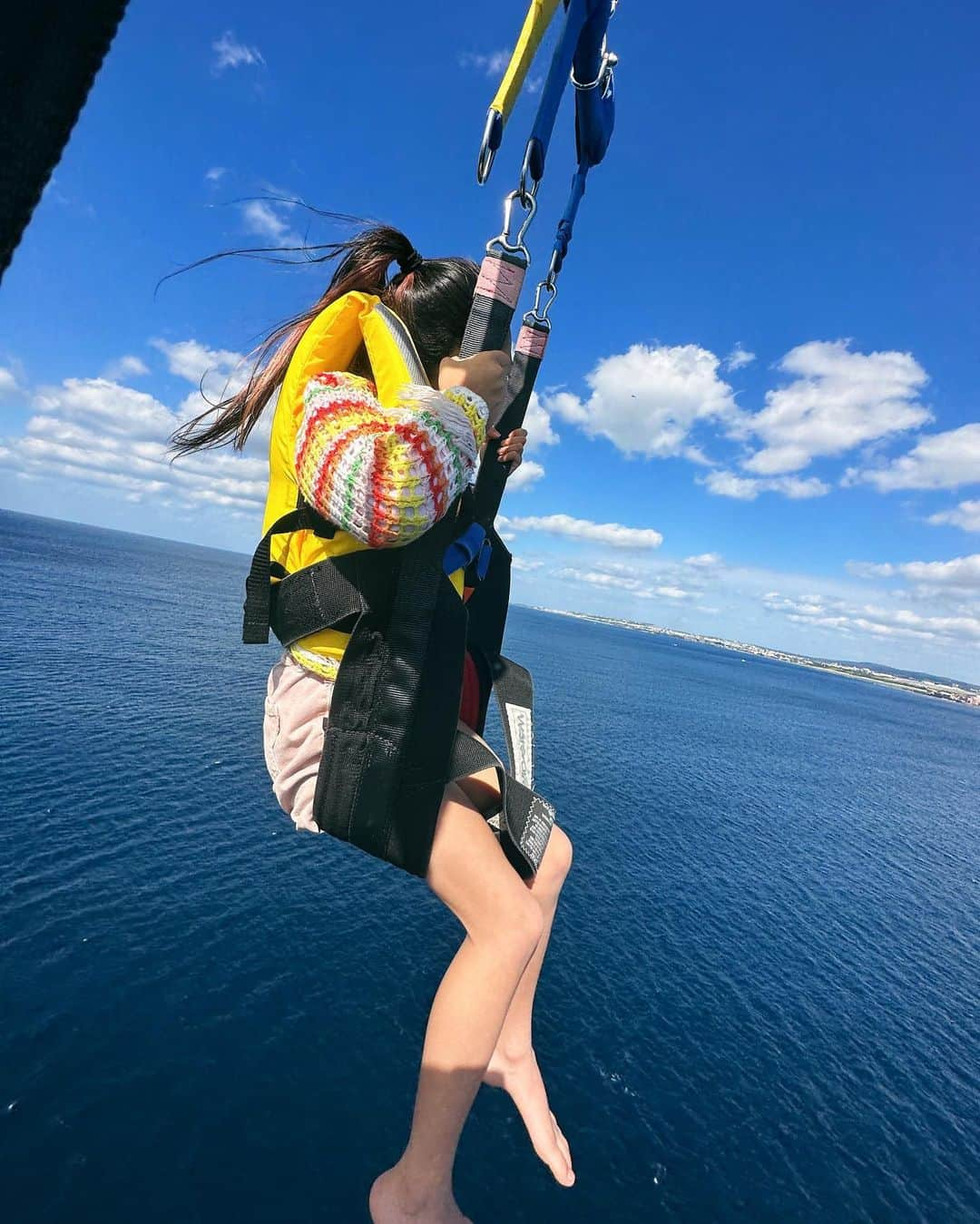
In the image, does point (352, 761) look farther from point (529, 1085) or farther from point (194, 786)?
point (194, 786)

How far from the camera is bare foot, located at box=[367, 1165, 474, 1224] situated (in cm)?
227

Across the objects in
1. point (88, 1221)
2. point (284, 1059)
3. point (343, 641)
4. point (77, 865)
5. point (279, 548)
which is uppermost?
point (279, 548)

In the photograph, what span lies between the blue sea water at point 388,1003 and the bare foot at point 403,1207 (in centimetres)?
1745

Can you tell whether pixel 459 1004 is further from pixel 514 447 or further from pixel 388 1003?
pixel 388 1003

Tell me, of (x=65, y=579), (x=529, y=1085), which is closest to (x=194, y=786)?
(x=529, y=1085)

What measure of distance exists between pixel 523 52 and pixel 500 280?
91cm

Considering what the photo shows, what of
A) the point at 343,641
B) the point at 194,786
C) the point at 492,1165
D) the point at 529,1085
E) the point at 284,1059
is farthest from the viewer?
the point at 194,786

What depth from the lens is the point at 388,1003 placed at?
20281 millimetres

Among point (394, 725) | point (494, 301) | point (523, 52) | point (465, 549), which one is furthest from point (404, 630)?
point (523, 52)

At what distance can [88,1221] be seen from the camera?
537 inches

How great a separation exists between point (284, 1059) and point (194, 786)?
14.7 meters

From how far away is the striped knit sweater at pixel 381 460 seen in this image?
2.12 m

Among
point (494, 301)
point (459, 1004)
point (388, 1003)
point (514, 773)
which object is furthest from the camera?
point (388, 1003)

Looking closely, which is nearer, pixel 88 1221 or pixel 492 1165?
pixel 88 1221
